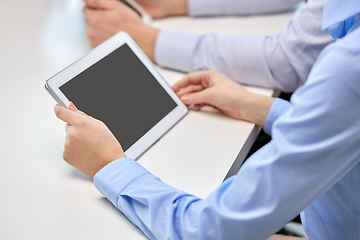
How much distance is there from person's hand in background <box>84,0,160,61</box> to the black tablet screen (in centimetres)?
23

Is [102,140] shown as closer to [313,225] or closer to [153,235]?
[153,235]

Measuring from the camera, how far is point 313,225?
602 millimetres

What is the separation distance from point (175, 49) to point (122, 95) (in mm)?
288

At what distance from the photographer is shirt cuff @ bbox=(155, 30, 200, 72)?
87 centimetres

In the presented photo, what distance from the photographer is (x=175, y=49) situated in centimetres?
88

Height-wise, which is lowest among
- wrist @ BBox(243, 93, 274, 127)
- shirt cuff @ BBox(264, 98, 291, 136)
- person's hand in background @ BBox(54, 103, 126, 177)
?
shirt cuff @ BBox(264, 98, 291, 136)

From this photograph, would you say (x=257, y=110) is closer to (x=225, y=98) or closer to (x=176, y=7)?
(x=225, y=98)

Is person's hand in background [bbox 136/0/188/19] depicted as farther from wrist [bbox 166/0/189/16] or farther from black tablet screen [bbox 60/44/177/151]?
black tablet screen [bbox 60/44/177/151]

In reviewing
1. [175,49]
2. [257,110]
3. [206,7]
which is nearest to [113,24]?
[175,49]

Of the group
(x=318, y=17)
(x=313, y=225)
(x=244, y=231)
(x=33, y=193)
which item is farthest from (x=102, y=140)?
(x=318, y=17)

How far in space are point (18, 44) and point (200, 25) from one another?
52 centimetres

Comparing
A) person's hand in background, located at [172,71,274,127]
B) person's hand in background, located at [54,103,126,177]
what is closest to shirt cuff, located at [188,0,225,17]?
person's hand in background, located at [172,71,274,127]

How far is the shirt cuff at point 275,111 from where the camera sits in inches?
27.7

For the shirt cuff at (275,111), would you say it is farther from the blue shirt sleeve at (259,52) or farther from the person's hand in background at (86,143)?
the person's hand in background at (86,143)
